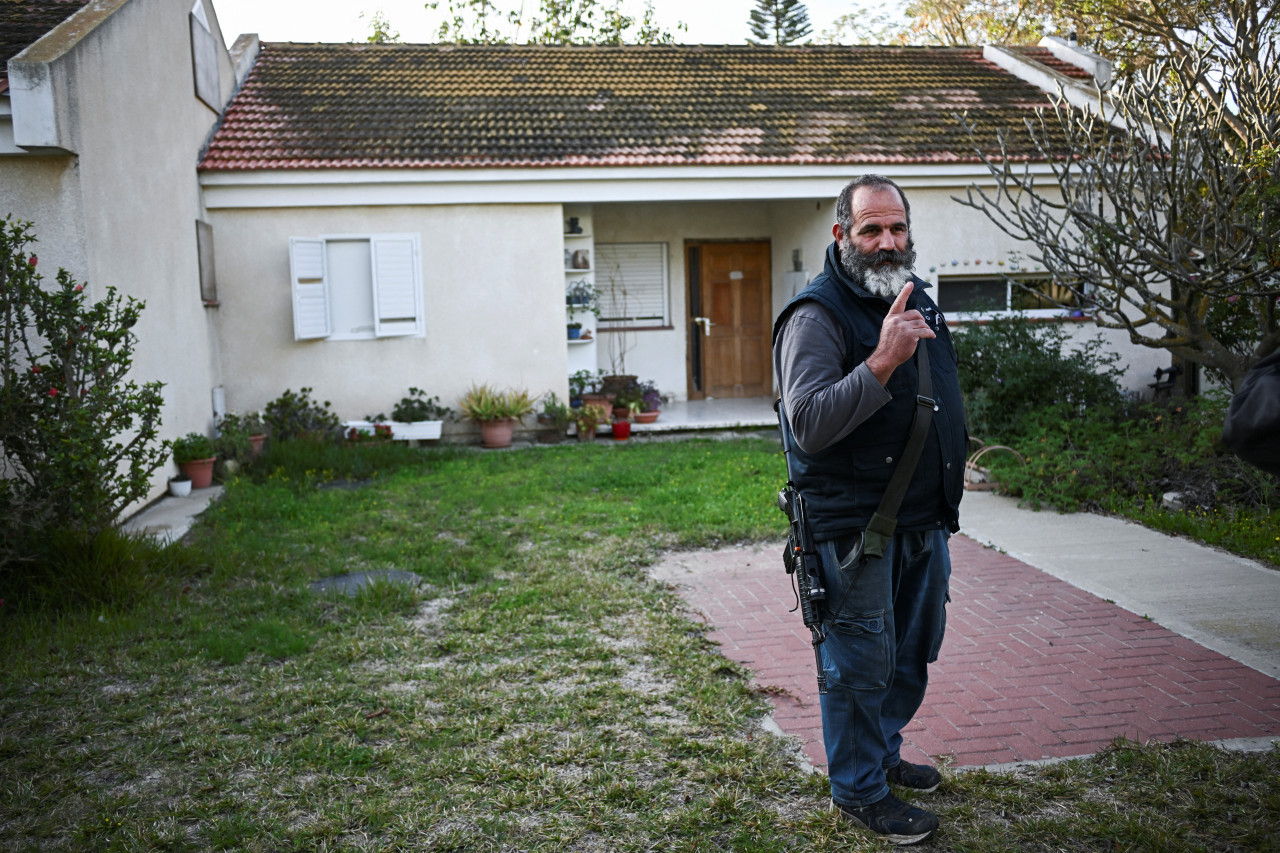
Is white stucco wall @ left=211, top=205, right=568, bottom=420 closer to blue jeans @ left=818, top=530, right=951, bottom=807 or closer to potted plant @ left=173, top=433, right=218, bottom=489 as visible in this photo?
potted plant @ left=173, top=433, right=218, bottom=489


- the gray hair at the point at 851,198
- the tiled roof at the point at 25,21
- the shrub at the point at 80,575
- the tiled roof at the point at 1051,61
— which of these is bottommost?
the shrub at the point at 80,575

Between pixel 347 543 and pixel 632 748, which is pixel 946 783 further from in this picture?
pixel 347 543

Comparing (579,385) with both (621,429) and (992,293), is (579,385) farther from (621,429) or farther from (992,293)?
(992,293)

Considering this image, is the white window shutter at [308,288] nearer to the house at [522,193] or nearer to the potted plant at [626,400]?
the house at [522,193]

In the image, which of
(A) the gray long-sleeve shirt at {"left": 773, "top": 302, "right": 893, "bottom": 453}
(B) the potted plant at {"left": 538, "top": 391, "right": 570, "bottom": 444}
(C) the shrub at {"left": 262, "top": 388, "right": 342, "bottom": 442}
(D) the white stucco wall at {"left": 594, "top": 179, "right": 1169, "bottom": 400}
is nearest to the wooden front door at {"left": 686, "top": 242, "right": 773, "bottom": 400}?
(D) the white stucco wall at {"left": 594, "top": 179, "right": 1169, "bottom": 400}

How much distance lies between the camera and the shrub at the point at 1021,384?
10.0 m

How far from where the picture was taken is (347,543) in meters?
7.84

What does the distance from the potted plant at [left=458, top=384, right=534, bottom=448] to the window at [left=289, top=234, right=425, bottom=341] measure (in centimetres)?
113

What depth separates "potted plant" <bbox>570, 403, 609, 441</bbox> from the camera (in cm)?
1338

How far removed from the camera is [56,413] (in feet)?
20.5

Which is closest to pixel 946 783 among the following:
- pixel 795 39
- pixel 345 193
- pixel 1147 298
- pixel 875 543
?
pixel 875 543

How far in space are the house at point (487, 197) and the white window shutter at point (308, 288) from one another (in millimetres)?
27

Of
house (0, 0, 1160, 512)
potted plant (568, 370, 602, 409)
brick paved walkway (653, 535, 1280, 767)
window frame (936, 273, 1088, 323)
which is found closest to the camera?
brick paved walkway (653, 535, 1280, 767)

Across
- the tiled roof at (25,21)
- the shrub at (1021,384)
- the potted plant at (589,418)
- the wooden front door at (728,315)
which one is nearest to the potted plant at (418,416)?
the potted plant at (589,418)
